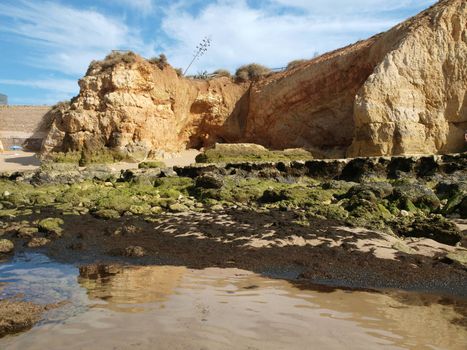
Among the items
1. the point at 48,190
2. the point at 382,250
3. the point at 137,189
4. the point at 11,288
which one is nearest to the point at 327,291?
the point at 382,250

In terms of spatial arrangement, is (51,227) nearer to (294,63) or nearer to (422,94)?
(422,94)

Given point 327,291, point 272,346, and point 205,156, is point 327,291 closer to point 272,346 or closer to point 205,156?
point 272,346

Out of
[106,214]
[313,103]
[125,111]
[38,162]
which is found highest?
[313,103]

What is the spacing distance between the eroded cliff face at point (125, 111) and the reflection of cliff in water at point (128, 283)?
19.9 metres

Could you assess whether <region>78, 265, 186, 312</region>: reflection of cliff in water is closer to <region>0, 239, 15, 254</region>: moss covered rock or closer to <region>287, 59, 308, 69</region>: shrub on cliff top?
<region>0, 239, 15, 254</region>: moss covered rock

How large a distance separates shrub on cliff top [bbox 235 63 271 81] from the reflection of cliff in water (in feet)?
91.4

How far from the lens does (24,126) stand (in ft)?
144

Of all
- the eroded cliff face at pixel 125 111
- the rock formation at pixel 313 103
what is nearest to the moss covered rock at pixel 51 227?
the rock formation at pixel 313 103

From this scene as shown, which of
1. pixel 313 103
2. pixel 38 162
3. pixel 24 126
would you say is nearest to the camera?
pixel 313 103

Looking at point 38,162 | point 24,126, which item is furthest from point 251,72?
point 24,126

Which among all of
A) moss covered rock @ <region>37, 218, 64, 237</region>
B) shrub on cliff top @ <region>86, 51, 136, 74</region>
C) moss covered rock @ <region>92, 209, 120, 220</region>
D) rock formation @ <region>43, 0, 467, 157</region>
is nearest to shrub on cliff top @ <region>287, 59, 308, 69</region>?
rock formation @ <region>43, 0, 467, 157</region>

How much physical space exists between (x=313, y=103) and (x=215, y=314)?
24.6 metres

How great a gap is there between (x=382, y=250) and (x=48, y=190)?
12383mm

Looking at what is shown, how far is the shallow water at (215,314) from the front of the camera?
12.1 feet
